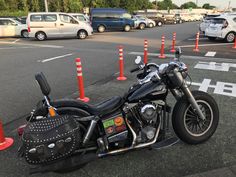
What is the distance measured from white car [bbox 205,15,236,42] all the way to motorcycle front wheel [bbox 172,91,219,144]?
12182 mm

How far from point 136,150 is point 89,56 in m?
7.79

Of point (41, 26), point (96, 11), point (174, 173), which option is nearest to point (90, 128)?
point (174, 173)

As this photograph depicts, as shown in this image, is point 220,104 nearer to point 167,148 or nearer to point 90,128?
point 167,148

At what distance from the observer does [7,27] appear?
59.8 ft

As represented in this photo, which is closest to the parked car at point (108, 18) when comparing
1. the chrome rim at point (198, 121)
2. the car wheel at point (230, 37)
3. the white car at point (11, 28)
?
the white car at point (11, 28)

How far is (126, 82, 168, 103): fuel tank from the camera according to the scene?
292 centimetres

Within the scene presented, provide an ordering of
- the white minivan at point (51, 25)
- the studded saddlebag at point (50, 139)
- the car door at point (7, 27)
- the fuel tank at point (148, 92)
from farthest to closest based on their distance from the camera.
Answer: the car door at point (7, 27) < the white minivan at point (51, 25) < the fuel tank at point (148, 92) < the studded saddlebag at point (50, 139)

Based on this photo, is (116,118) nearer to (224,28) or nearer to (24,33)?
(224,28)

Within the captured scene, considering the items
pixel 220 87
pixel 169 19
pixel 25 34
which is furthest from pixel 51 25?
pixel 169 19

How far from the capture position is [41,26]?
16.8m

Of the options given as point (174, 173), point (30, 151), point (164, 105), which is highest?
point (164, 105)

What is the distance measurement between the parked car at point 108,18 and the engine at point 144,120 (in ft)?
72.0

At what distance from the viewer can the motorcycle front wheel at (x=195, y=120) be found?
3.18 m

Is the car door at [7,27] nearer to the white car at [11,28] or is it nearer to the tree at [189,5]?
the white car at [11,28]
